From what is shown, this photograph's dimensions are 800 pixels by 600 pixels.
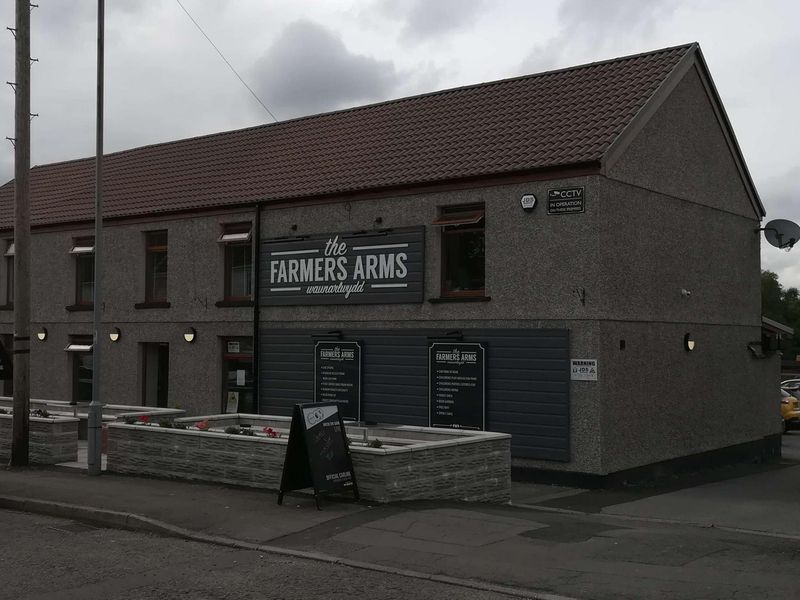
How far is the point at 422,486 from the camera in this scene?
499 inches

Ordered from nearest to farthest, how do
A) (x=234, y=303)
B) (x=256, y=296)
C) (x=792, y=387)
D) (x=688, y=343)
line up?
1. (x=688, y=343)
2. (x=256, y=296)
3. (x=234, y=303)
4. (x=792, y=387)

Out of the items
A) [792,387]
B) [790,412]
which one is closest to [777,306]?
[792,387]

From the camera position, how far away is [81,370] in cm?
2439

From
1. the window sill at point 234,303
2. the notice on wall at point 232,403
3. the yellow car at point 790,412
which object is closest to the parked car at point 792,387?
the yellow car at point 790,412

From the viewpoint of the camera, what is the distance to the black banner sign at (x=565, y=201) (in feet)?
53.3

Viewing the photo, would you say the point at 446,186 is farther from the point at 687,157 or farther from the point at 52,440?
the point at 52,440

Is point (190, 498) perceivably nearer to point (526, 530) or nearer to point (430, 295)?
point (526, 530)

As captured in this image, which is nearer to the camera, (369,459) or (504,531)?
(504,531)

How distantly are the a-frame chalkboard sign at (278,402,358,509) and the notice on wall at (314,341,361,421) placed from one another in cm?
640

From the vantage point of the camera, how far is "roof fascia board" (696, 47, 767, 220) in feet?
65.3

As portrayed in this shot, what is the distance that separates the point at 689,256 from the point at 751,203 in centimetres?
405

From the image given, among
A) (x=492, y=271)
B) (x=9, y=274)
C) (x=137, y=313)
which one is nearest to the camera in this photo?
(x=492, y=271)

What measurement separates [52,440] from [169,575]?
8.31 meters

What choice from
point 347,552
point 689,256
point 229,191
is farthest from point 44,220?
point 347,552
